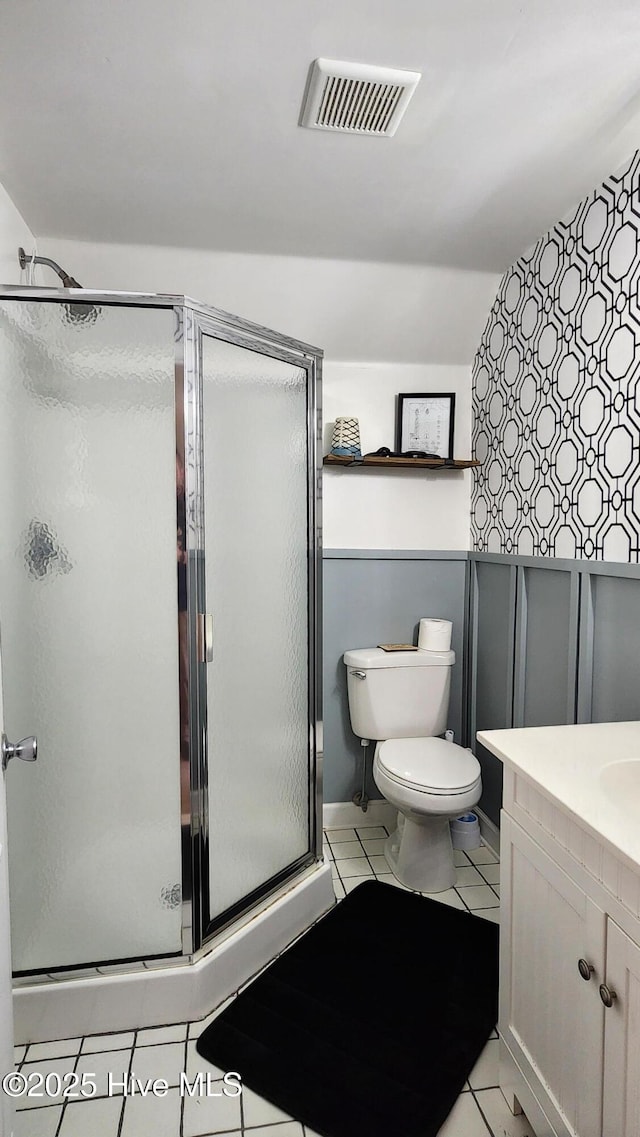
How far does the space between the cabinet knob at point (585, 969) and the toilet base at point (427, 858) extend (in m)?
1.14

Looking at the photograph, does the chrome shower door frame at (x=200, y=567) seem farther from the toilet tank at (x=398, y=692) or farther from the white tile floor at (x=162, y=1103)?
the toilet tank at (x=398, y=692)

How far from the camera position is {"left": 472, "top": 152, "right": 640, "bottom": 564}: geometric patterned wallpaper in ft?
5.38

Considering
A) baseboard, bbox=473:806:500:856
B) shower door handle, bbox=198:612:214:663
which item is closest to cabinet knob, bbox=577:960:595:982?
shower door handle, bbox=198:612:214:663

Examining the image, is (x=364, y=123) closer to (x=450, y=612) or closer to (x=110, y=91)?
(x=110, y=91)

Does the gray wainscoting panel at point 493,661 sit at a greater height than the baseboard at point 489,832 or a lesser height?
greater

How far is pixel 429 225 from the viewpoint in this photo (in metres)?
1.99

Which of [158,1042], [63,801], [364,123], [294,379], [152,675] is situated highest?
[364,123]

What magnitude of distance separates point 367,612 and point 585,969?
1720 mm

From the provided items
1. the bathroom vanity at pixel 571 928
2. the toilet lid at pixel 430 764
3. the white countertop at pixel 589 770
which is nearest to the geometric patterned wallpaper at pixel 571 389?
the white countertop at pixel 589 770

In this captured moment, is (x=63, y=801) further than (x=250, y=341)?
No

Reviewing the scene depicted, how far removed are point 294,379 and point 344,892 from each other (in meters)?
1.77

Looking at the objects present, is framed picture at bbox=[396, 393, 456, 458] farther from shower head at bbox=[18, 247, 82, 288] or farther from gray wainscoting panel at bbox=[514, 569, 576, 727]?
shower head at bbox=[18, 247, 82, 288]

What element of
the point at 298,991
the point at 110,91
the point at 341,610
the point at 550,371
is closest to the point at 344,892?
the point at 298,991

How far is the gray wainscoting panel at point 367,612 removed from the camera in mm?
2639
